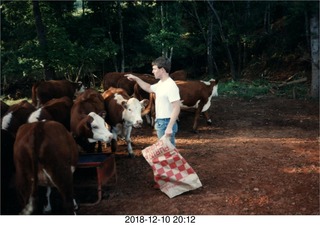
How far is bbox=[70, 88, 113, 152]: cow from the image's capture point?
6203 millimetres

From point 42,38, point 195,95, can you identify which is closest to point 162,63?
point 195,95

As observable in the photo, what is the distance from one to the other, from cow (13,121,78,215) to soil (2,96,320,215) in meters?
0.68

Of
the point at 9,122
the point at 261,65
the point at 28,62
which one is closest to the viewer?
the point at 9,122

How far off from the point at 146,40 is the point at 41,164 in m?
19.4

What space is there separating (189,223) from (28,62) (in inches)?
536

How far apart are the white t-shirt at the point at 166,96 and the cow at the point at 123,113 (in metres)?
1.69

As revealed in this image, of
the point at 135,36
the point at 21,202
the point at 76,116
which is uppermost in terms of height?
the point at 135,36

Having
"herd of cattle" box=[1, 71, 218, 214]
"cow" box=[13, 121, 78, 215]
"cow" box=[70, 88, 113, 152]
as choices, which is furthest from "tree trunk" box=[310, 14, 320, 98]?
"cow" box=[13, 121, 78, 215]

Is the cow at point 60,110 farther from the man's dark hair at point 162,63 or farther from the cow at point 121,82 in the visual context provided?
the cow at point 121,82

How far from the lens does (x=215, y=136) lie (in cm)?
959

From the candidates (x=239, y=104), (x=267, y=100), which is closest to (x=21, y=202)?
(x=239, y=104)

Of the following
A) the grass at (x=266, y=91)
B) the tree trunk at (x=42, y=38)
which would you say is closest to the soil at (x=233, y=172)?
the grass at (x=266, y=91)

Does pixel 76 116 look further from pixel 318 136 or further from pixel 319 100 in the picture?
pixel 319 100

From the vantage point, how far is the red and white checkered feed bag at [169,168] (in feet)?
18.0
